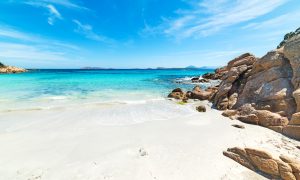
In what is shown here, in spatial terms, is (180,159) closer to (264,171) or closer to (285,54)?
(264,171)

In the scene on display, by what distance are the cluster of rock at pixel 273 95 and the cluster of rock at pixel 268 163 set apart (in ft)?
10.4

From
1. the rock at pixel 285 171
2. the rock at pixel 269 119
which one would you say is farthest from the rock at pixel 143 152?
the rock at pixel 269 119

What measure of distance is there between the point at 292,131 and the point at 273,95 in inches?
101

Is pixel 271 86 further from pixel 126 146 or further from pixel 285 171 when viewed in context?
pixel 126 146

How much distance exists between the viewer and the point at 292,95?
8164 millimetres

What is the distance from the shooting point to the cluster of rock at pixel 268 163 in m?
4.25

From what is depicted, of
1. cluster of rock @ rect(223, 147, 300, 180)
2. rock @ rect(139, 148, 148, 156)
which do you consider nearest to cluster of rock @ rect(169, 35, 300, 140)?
cluster of rock @ rect(223, 147, 300, 180)

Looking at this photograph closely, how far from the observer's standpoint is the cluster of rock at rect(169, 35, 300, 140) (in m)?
7.71

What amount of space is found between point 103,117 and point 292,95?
9769 mm

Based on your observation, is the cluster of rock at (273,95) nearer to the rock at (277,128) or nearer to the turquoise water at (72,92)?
the rock at (277,128)

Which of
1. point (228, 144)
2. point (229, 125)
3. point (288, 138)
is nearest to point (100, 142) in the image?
point (228, 144)

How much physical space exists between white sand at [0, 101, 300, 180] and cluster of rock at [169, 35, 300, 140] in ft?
2.24

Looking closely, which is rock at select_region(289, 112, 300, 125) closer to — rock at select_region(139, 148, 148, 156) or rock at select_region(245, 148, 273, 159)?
rock at select_region(245, 148, 273, 159)

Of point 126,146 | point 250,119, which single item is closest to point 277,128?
point 250,119
